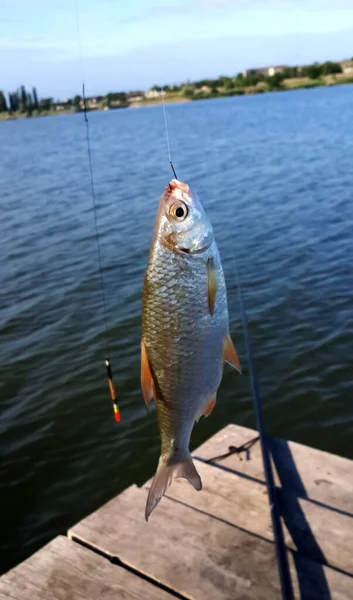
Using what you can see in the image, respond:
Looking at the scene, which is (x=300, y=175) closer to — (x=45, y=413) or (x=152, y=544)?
(x=45, y=413)

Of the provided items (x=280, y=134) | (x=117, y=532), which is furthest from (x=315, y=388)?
(x=280, y=134)

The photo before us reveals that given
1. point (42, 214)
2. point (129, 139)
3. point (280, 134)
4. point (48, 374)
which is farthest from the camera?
point (129, 139)

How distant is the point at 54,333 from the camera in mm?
10906

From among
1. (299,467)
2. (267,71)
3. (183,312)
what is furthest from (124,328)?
(267,71)

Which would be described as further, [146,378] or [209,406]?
[209,406]

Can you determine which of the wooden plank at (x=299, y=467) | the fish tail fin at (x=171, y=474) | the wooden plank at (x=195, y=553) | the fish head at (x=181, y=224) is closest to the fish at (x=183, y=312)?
the fish head at (x=181, y=224)

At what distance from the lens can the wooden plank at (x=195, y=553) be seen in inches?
147

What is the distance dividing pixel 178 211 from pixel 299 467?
121 inches

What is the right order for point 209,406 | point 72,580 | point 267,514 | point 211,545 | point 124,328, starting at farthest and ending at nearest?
1. point 124,328
2. point 267,514
3. point 211,545
4. point 72,580
5. point 209,406

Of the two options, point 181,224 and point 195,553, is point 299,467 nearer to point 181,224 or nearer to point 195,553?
point 195,553

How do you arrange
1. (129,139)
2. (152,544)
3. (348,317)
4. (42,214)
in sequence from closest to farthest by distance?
(152,544)
(348,317)
(42,214)
(129,139)

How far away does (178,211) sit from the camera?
246cm

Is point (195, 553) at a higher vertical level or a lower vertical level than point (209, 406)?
lower

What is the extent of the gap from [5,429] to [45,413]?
583mm
